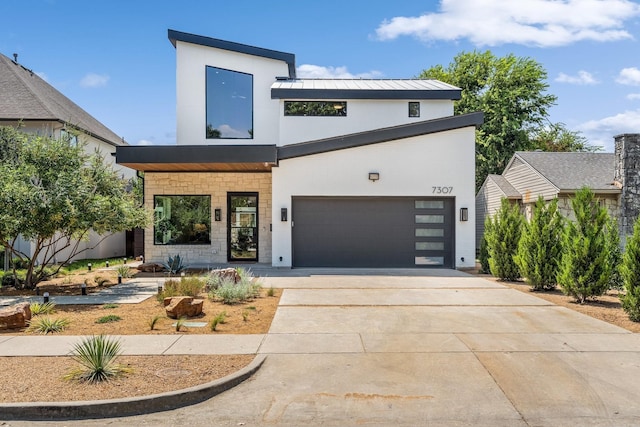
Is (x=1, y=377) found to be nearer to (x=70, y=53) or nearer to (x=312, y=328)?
(x=312, y=328)

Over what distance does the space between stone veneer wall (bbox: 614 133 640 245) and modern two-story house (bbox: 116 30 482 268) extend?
→ 18.8ft

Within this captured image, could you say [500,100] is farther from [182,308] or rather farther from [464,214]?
[182,308]

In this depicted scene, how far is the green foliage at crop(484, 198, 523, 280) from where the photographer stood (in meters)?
12.9

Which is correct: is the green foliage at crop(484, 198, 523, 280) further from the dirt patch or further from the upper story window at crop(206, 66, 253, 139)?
the upper story window at crop(206, 66, 253, 139)

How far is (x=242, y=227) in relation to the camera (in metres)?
16.7

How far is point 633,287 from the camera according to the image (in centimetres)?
798

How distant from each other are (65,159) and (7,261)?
6.75m

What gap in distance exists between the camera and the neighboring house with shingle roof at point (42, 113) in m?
17.1

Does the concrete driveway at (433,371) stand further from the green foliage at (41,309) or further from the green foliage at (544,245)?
the green foliage at (41,309)

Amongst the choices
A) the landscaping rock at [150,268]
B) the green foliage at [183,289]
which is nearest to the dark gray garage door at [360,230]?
the landscaping rock at [150,268]

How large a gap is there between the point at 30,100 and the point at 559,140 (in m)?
36.9

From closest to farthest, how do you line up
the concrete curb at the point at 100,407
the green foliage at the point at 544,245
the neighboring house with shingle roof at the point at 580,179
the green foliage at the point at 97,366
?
the concrete curb at the point at 100,407 < the green foliage at the point at 97,366 < the green foliage at the point at 544,245 < the neighboring house with shingle roof at the point at 580,179

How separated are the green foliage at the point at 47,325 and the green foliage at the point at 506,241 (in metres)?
10.8

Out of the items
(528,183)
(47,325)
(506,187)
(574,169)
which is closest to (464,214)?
(528,183)
